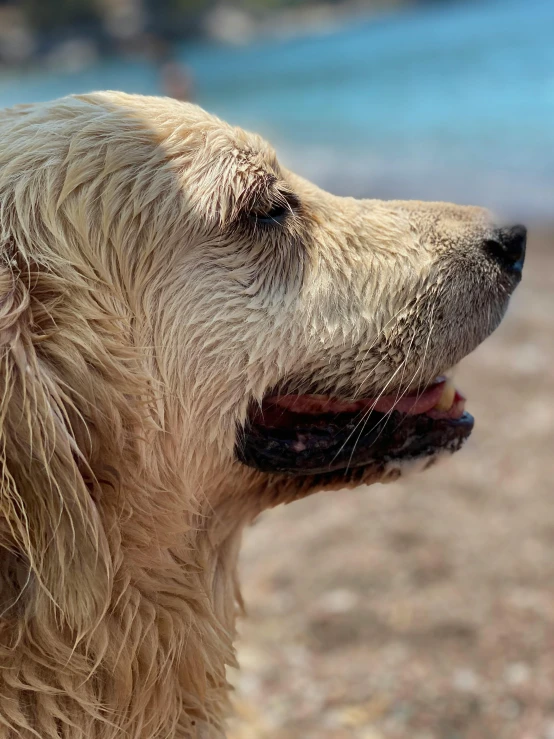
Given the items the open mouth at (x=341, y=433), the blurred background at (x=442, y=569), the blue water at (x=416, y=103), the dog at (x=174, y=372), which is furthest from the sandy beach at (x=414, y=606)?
the blue water at (x=416, y=103)

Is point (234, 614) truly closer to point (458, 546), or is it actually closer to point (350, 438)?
point (350, 438)

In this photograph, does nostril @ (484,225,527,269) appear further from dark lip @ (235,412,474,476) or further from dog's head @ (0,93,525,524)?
dark lip @ (235,412,474,476)

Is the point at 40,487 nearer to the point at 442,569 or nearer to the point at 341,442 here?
the point at 341,442

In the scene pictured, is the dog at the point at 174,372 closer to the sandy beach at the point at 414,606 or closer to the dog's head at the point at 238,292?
the dog's head at the point at 238,292

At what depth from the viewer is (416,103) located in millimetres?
18453

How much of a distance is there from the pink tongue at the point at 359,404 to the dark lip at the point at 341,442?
0.02 metres

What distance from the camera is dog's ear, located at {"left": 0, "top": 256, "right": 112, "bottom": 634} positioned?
156 cm

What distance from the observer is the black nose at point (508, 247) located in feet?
7.45

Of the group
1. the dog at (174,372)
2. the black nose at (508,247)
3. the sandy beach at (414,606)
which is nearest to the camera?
the dog at (174,372)

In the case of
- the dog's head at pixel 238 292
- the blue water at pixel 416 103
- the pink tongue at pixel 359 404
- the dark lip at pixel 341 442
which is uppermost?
the dog's head at pixel 238 292

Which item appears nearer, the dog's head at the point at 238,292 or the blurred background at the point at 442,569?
the dog's head at the point at 238,292

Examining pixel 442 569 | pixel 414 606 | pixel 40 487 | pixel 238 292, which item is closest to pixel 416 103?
pixel 442 569

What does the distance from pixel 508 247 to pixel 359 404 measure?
2.20 ft

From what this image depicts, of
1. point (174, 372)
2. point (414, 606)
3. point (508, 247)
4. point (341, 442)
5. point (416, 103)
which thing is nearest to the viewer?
point (174, 372)
